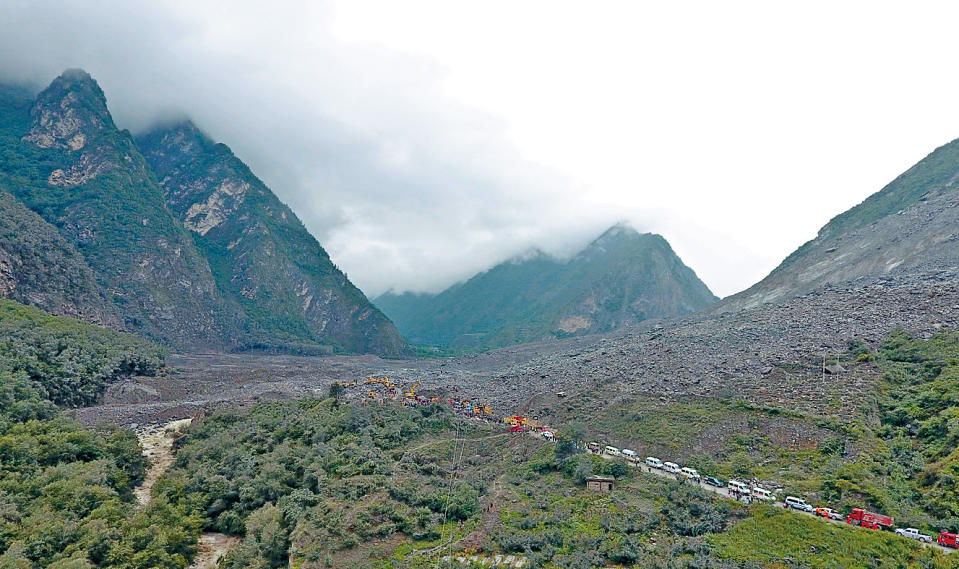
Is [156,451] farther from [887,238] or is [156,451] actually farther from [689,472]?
[887,238]

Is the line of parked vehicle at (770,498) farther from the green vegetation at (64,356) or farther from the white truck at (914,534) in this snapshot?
the green vegetation at (64,356)

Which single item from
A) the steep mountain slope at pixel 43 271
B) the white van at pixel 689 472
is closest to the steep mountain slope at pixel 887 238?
the white van at pixel 689 472

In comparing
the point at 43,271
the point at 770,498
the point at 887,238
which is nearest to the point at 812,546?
the point at 770,498

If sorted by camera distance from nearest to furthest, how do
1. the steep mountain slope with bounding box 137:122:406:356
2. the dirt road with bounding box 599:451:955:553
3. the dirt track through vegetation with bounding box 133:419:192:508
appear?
1. the dirt road with bounding box 599:451:955:553
2. the dirt track through vegetation with bounding box 133:419:192:508
3. the steep mountain slope with bounding box 137:122:406:356

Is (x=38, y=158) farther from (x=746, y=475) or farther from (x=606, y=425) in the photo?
(x=746, y=475)

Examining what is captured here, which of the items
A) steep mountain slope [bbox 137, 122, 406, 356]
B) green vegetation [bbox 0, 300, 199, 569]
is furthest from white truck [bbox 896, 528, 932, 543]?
steep mountain slope [bbox 137, 122, 406, 356]

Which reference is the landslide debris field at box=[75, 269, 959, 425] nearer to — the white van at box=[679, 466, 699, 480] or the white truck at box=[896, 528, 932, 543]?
the white van at box=[679, 466, 699, 480]
